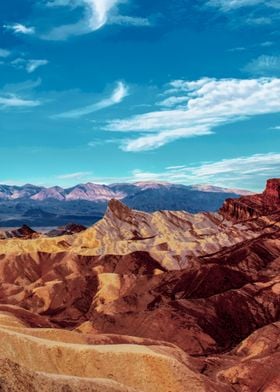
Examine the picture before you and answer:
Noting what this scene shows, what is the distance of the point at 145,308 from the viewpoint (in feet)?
410

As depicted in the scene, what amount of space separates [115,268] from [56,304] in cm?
2408

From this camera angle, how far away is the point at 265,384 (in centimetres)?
7019

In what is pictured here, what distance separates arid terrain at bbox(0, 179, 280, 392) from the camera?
A: 2547 inches

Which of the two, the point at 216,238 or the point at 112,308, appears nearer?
the point at 112,308

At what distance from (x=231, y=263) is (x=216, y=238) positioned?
84.6ft

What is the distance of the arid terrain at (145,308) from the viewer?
212 ft

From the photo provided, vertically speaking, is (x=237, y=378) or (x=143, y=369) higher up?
(x=143, y=369)

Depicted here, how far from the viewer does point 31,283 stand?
162m

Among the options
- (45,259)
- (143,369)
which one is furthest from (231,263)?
(143,369)

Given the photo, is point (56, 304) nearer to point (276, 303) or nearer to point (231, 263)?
point (231, 263)

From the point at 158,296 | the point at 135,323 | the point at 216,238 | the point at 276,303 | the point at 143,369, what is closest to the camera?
the point at 143,369

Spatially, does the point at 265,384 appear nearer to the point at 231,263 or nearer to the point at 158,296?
the point at 158,296

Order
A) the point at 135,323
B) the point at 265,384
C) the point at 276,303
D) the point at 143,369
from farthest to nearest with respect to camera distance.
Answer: the point at 276,303 < the point at 135,323 < the point at 265,384 < the point at 143,369

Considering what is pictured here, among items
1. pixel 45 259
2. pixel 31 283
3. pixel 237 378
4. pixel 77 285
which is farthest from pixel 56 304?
pixel 237 378
